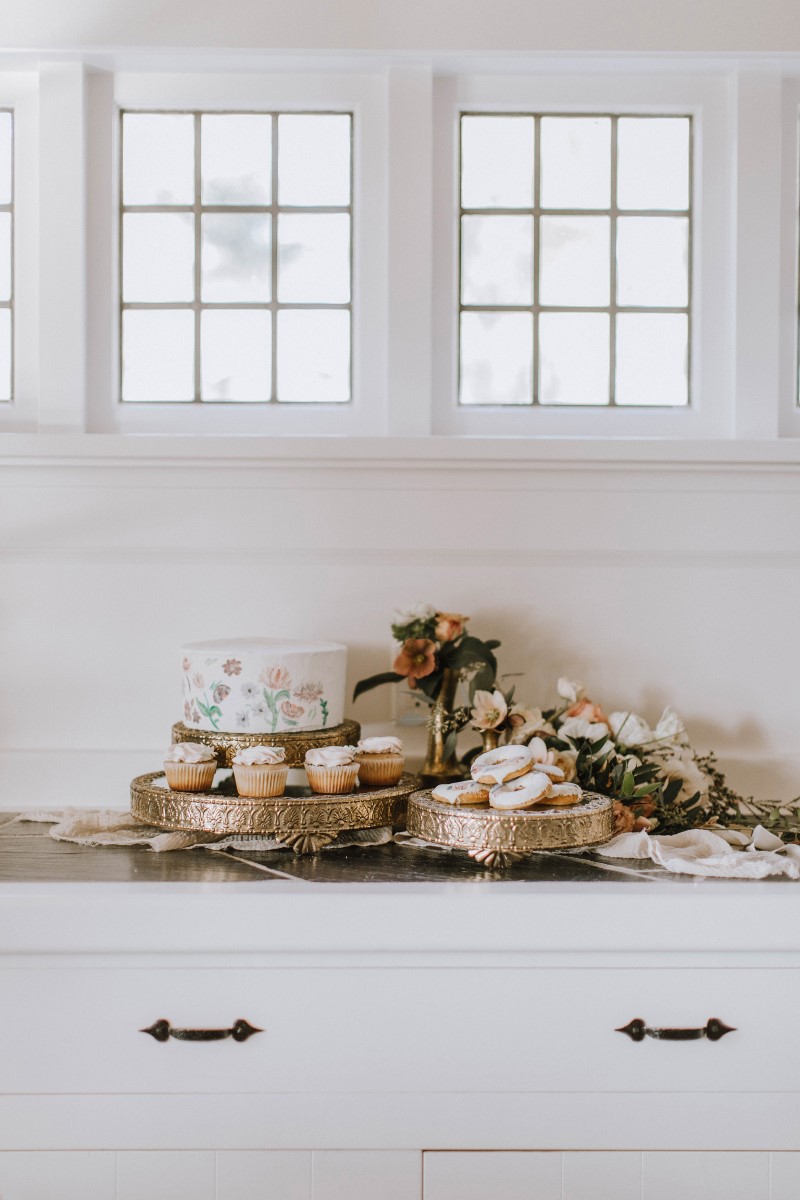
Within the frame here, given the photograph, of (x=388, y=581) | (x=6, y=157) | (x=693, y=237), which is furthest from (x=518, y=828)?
(x=6, y=157)

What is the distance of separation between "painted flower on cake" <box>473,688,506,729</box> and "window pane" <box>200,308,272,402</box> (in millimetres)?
678

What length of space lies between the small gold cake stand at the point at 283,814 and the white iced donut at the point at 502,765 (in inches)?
4.5

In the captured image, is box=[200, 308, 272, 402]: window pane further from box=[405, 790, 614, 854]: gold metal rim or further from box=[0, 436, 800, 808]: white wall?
box=[405, 790, 614, 854]: gold metal rim

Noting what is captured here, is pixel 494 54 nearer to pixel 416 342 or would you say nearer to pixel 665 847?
pixel 416 342

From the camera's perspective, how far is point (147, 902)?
103cm

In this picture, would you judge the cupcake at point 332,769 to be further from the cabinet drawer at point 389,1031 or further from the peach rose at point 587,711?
the peach rose at point 587,711

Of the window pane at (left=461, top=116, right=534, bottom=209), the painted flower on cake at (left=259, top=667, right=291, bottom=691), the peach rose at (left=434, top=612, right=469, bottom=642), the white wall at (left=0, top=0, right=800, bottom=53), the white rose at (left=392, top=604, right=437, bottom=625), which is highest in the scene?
the white wall at (left=0, top=0, right=800, bottom=53)

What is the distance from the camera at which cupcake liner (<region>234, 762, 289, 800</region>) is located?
1192 mm

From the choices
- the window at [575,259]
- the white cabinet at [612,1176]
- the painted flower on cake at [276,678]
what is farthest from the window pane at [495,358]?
the white cabinet at [612,1176]

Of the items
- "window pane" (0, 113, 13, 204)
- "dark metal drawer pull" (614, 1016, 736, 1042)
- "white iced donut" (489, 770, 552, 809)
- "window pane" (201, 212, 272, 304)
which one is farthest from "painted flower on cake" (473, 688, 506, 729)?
"window pane" (0, 113, 13, 204)

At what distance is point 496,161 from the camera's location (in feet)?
5.37

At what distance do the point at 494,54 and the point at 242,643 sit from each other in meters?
1.02

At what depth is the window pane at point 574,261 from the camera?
166 centimetres

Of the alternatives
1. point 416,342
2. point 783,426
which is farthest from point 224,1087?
point 783,426
